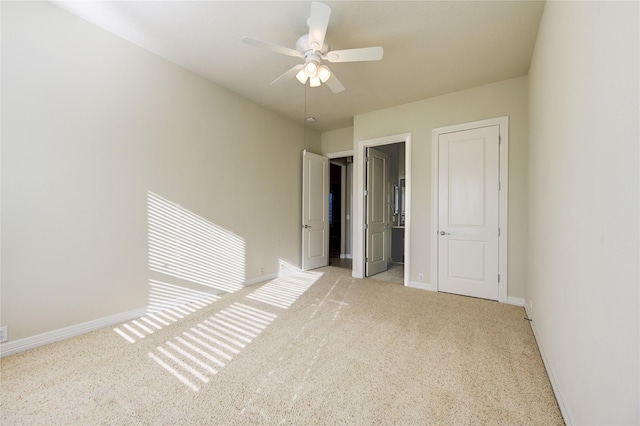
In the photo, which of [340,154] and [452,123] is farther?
[340,154]

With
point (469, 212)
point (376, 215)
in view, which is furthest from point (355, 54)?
point (376, 215)

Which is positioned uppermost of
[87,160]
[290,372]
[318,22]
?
[318,22]

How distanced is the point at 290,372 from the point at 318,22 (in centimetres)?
252

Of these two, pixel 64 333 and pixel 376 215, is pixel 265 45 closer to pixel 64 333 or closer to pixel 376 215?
pixel 64 333

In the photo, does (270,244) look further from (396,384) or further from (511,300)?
(511,300)

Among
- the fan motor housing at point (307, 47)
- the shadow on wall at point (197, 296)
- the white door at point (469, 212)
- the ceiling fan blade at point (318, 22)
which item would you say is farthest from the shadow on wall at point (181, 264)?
the white door at point (469, 212)

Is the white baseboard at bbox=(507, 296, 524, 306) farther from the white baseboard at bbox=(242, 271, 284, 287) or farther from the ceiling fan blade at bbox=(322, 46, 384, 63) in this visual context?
the white baseboard at bbox=(242, 271, 284, 287)

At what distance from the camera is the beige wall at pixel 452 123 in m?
3.21

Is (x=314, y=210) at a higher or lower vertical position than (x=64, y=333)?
higher

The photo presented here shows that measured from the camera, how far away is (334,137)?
5.42 meters

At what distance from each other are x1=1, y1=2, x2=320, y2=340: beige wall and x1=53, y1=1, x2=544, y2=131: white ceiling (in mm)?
304

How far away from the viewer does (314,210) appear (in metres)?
5.13

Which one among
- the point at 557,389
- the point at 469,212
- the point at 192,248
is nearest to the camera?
the point at 557,389

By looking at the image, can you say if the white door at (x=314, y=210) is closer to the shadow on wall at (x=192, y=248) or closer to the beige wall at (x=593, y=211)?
the shadow on wall at (x=192, y=248)
